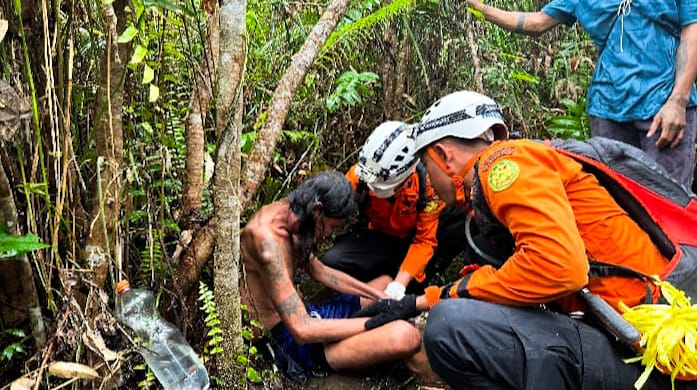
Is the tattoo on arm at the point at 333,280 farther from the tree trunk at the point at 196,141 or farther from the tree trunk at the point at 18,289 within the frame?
the tree trunk at the point at 18,289

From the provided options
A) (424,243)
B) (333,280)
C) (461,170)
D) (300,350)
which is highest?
(461,170)

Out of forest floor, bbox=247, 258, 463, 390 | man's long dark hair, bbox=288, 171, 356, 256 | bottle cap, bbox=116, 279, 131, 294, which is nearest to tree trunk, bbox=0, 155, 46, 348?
bottle cap, bbox=116, 279, 131, 294

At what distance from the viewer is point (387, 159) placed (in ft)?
12.5

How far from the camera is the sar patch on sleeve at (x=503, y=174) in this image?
7.90 ft

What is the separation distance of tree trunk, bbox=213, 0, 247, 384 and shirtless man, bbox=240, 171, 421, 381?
1.33 feet

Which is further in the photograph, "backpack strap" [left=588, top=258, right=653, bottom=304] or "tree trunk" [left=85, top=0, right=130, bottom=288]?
"tree trunk" [left=85, top=0, right=130, bottom=288]

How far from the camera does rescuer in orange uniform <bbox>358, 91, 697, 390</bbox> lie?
7.84 ft

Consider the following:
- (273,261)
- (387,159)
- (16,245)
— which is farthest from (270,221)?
(16,245)

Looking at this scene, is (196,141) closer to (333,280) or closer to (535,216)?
(333,280)

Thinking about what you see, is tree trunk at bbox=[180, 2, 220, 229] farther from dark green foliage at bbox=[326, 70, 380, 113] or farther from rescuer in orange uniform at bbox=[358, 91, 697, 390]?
dark green foliage at bbox=[326, 70, 380, 113]

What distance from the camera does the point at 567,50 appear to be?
5.39 metres

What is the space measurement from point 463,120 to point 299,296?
50.4 inches

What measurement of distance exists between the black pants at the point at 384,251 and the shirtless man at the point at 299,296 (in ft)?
2.64

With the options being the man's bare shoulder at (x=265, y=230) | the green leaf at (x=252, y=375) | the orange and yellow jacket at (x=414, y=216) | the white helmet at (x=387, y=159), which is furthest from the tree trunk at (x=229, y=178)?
the orange and yellow jacket at (x=414, y=216)
